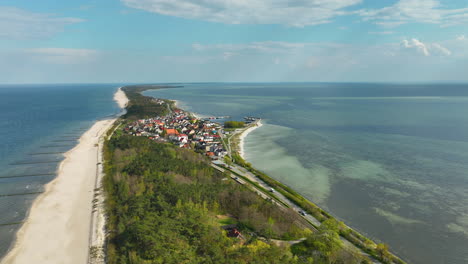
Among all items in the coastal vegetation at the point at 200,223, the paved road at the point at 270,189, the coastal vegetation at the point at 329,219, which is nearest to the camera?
the coastal vegetation at the point at 200,223

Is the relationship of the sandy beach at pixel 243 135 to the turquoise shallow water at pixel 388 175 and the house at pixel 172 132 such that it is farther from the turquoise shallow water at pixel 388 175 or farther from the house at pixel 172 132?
the house at pixel 172 132

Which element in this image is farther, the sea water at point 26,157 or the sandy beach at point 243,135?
the sandy beach at point 243,135

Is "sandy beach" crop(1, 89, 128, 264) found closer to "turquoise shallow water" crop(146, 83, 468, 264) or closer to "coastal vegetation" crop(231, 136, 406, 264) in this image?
"coastal vegetation" crop(231, 136, 406, 264)

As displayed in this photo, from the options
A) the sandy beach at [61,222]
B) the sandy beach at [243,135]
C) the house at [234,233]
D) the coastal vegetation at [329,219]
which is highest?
the sandy beach at [243,135]

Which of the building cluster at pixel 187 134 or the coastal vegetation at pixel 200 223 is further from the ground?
the building cluster at pixel 187 134

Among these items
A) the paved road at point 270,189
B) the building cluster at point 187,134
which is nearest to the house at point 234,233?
the paved road at point 270,189

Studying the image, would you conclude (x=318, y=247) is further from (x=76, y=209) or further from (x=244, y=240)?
(x=76, y=209)

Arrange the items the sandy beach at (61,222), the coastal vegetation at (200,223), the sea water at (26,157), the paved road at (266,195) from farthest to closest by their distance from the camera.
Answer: the sea water at (26,157) < the paved road at (266,195) < the sandy beach at (61,222) < the coastal vegetation at (200,223)
